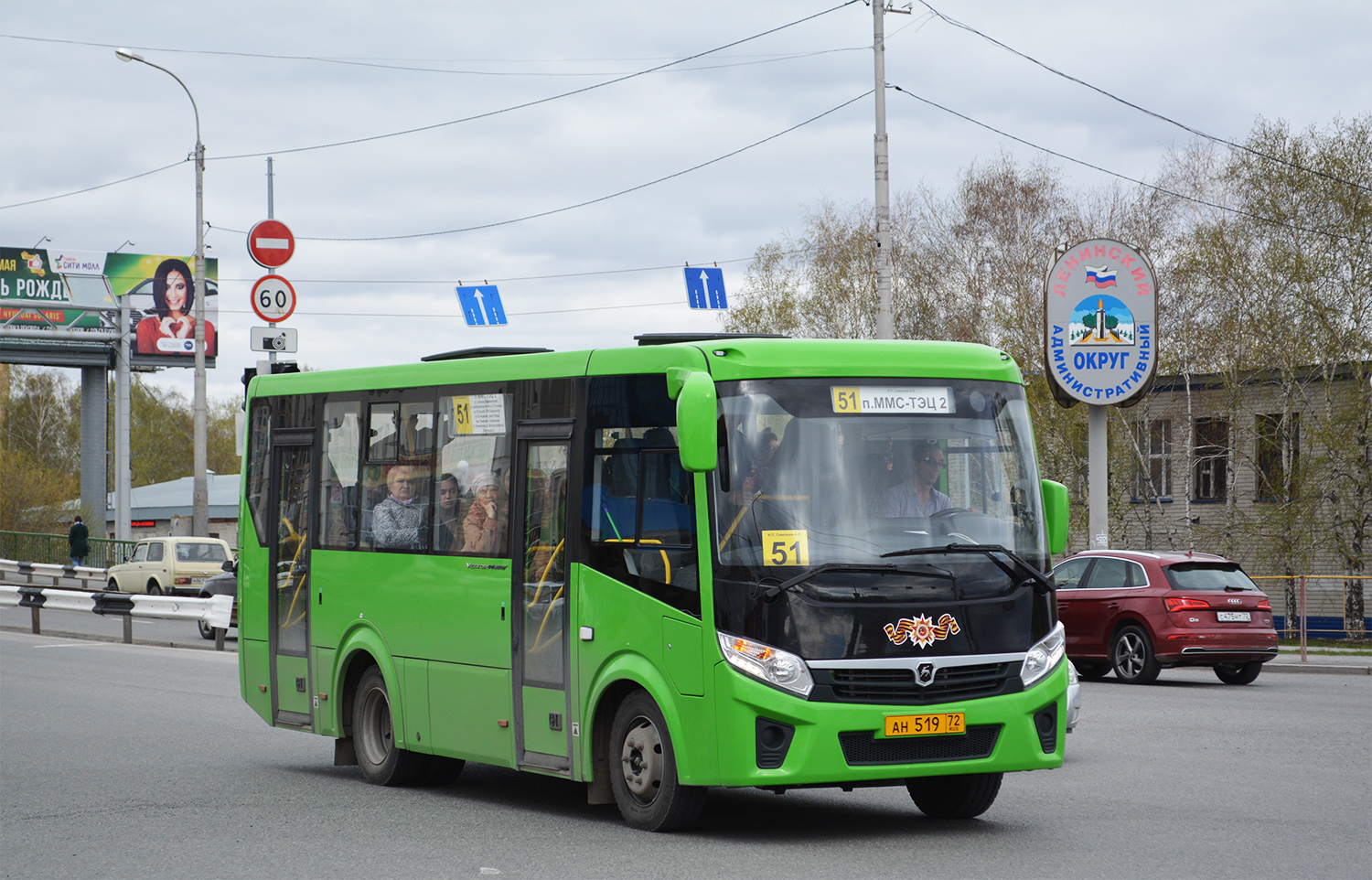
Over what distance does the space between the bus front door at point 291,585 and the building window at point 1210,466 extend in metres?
32.8

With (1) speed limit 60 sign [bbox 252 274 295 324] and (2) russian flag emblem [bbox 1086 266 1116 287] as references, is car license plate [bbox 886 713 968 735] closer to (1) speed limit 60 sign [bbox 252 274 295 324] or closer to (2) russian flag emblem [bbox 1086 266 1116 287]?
(1) speed limit 60 sign [bbox 252 274 295 324]

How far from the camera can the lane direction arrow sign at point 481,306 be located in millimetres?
28500

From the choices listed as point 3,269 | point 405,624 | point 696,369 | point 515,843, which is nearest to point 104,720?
point 405,624

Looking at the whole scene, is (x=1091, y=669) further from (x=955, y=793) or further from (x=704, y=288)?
(x=955, y=793)

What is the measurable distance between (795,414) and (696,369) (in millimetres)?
580

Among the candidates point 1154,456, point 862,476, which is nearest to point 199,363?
point 1154,456

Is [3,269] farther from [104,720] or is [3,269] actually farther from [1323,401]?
[104,720]

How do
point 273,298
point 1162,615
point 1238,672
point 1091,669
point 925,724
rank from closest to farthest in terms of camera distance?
point 925,724 → point 1162,615 → point 273,298 → point 1091,669 → point 1238,672

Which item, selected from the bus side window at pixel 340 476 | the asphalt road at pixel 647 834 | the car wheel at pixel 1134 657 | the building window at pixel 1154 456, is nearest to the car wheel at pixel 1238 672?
the car wheel at pixel 1134 657

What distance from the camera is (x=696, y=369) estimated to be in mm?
8750

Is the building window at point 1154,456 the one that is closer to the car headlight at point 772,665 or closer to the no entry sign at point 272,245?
the no entry sign at point 272,245

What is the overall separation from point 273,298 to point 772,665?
1382cm

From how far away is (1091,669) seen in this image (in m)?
20.9

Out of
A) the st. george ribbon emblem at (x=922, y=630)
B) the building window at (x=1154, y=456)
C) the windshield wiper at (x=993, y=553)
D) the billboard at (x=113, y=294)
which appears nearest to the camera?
the st. george ribbon emblem at (x=922, y=630)
